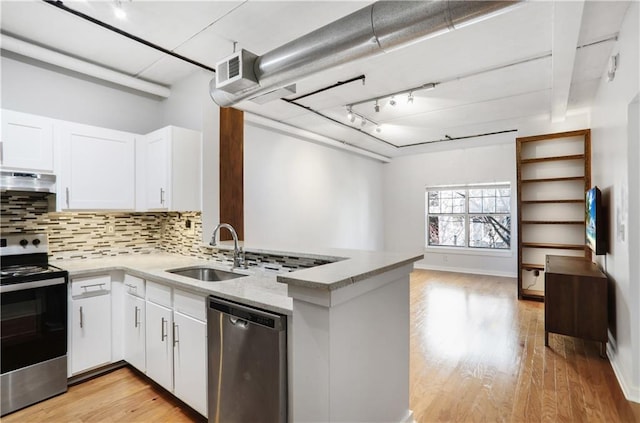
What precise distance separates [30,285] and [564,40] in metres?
4.53

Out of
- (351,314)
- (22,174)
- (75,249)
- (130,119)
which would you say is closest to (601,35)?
(351,314)

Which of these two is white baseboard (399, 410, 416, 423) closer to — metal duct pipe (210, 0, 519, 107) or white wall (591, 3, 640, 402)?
white wall (591, 3, 640, 402)

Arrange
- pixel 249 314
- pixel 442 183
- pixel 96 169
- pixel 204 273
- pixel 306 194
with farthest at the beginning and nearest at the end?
pixel 442 183 < pixel 306 194 < pixel 96 169 < pixel 204 273 < pixel 249 314

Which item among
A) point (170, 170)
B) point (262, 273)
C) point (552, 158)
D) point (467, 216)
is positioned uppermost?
point (552, 158)

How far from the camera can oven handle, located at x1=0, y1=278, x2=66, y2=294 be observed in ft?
7.27

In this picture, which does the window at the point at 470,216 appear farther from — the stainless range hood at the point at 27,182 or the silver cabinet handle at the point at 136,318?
the stainless range hood at the point at 27,182

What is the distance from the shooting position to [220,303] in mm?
1887

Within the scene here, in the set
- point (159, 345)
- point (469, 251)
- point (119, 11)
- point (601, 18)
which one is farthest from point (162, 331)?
point (469, 251)

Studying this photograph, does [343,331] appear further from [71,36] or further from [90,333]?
[71,36]

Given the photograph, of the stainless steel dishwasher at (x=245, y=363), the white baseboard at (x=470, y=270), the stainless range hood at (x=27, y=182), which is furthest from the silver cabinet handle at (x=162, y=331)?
the white baseboard at (x=470, y=270)

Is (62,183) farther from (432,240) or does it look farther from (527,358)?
(432,240)

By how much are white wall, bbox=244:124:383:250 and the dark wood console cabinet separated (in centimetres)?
265

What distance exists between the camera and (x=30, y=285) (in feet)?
7.64

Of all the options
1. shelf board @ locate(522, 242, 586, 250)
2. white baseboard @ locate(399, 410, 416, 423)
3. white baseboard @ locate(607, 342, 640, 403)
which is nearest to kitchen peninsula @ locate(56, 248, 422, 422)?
white baseboard @ locate(399, 410, 416, 423)
